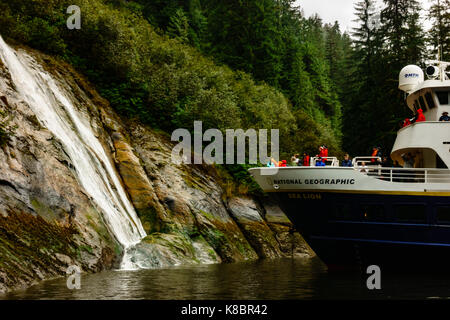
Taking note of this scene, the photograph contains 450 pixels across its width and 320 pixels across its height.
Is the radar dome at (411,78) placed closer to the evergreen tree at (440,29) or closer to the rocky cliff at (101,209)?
the rocky cliff at (101,209)

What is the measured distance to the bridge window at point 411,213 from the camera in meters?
19.5

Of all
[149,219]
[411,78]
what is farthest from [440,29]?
[149,219]

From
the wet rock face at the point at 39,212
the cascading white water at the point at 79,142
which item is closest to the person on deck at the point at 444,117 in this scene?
the cascading white water at the point at 79,142

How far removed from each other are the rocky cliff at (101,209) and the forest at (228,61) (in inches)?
115

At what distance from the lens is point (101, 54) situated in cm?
3288

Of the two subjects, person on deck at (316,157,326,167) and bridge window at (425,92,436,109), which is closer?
person on deck at (316,157,326,167)

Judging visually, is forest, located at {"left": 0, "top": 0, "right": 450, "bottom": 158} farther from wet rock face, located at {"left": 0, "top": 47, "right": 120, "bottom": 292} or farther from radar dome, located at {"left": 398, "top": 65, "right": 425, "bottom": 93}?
radar dome, located at {"left": 398, "top": 65, "right": 425, "bottom": 93}

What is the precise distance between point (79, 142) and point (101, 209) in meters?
4.10

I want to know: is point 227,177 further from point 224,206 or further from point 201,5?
point 201,5

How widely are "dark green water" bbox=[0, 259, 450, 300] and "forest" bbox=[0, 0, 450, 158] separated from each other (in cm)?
1627

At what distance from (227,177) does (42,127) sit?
15.1 m

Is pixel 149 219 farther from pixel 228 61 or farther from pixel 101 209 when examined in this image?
pixel 228 61

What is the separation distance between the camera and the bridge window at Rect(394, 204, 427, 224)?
19.5 meters

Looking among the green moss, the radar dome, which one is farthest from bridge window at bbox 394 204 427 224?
the green moss
